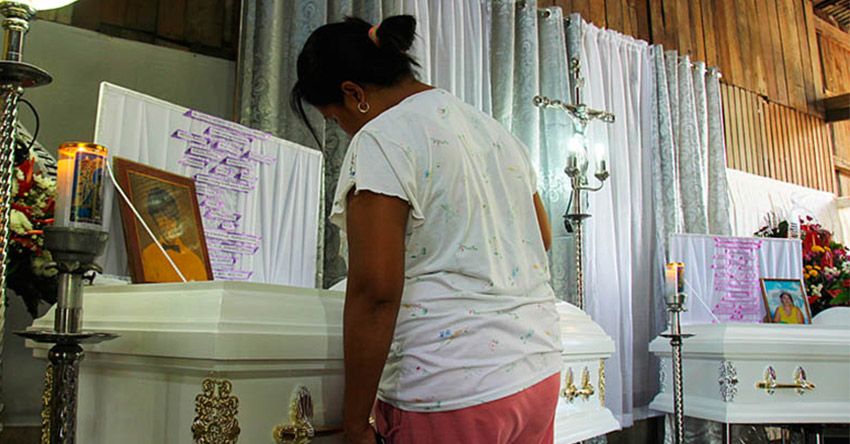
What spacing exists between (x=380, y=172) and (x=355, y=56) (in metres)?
0.30

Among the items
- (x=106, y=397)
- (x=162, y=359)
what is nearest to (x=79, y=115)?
(x=106, y=397)

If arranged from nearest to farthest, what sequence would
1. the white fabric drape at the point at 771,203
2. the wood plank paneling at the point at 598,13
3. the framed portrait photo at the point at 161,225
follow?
the framed portrait photo at the point at 161,225
the wood plank paneling at the point at 598,13
the white fabric drape at the point at 771,203

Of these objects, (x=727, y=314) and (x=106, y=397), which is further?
(x=727, y=314)

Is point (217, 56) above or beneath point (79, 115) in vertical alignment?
above

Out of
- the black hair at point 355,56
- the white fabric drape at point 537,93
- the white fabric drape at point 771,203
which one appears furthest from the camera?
the white fabric drape at point 771,203

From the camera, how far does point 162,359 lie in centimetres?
111

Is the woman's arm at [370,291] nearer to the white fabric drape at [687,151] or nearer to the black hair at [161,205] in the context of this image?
the black hair at [161,205]

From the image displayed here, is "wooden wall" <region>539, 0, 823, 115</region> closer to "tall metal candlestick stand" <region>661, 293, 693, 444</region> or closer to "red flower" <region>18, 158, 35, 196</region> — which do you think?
"tall metal candlestick stand" <region>661, 293, 693, 444</region>

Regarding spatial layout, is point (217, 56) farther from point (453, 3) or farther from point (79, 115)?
point (453, 3)

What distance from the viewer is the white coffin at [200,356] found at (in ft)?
3.46

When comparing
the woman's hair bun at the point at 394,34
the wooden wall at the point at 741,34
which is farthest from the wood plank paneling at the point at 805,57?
the woman's hair bun at the point at 394,34

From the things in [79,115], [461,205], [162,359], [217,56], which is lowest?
[162,359]

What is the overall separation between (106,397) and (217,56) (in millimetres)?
1750

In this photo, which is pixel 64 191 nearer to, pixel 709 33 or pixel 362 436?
pixel 362 436
